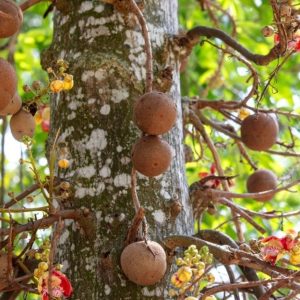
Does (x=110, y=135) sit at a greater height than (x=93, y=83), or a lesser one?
lesser

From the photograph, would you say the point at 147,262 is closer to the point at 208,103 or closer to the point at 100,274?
the point at 100,274

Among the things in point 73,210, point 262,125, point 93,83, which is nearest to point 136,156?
point 73,210

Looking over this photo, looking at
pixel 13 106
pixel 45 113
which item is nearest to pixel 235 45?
pixel 13 106

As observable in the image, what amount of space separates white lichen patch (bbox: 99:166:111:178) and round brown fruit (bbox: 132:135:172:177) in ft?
0.62

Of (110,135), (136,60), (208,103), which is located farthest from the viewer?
(208,103)

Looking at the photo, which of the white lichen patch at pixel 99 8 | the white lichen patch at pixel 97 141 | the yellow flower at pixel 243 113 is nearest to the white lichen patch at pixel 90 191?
the white lichen patch at pixel 97 141

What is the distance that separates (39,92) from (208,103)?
93 cm

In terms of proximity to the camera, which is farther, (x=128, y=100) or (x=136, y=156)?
(x=128, y=100)

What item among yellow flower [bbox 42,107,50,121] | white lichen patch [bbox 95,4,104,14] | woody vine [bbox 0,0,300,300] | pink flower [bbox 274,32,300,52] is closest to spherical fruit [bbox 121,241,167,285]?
woody vine [bbox 0,0,300,300]

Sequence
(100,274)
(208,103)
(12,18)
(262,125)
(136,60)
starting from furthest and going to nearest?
(208,103) < (262,125) < (136,60) < (100,274) < (12,18)

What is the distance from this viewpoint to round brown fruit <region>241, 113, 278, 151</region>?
8.02ft

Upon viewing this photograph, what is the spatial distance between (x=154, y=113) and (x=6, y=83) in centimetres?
38

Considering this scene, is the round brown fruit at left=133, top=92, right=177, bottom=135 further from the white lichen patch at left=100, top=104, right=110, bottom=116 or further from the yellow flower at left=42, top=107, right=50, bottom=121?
the yellow flower at left=42, top=107, right=50, bottom=121

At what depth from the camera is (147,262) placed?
178cm
